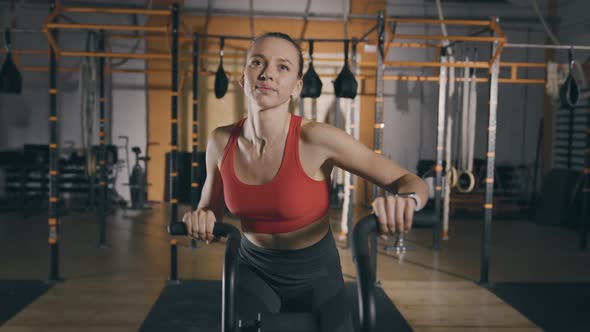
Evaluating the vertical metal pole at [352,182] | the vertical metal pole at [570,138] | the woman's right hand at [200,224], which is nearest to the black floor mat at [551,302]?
the vertical metal pole at [352,182]

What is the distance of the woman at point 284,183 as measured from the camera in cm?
120

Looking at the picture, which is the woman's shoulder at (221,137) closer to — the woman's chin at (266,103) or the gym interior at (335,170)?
the woman's chin at (266,103)

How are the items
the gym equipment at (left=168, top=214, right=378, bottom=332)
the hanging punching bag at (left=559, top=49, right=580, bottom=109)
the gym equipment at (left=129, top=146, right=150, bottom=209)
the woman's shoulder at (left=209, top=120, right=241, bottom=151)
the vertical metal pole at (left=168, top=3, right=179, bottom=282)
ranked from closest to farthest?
the gym equipment at (left=168, top=214, right=378, bottom=332), the woman's shoulder at (left=209, top=120, right=241, bottom=151), the vertical metal pole at (left=168, top=3, right=179, bottom=282), the hanging punching bag at (left=559, top=49, right=580, bottom=109), the gym equipment at (left=129, top=146, right=150, bottom=209)

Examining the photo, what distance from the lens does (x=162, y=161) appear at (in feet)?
27.1

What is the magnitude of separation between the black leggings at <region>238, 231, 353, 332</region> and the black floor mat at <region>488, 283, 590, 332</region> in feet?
7.95

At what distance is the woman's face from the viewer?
1.17 m

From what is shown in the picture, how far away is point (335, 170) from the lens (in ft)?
A: 23.8

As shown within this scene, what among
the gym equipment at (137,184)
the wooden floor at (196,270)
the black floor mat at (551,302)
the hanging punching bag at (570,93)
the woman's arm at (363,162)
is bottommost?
the black floor mat at (551,302)

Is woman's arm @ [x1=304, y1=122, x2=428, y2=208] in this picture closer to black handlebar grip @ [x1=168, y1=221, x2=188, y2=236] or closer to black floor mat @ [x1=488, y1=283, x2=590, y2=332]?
black handlebar grip @ [x1=168, y1=221, x2=188, y2=236]

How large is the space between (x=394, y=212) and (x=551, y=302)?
319 centimetres

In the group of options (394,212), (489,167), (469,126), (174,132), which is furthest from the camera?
(469,126)

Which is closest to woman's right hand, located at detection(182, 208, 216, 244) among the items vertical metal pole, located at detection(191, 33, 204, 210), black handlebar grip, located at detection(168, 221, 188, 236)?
black handlebar grip, located at detection(168, 221, 188, 236)

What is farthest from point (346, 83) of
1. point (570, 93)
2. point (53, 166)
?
point (53, 166)

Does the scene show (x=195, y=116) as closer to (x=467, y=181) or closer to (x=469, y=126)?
(x=469, y=126)
